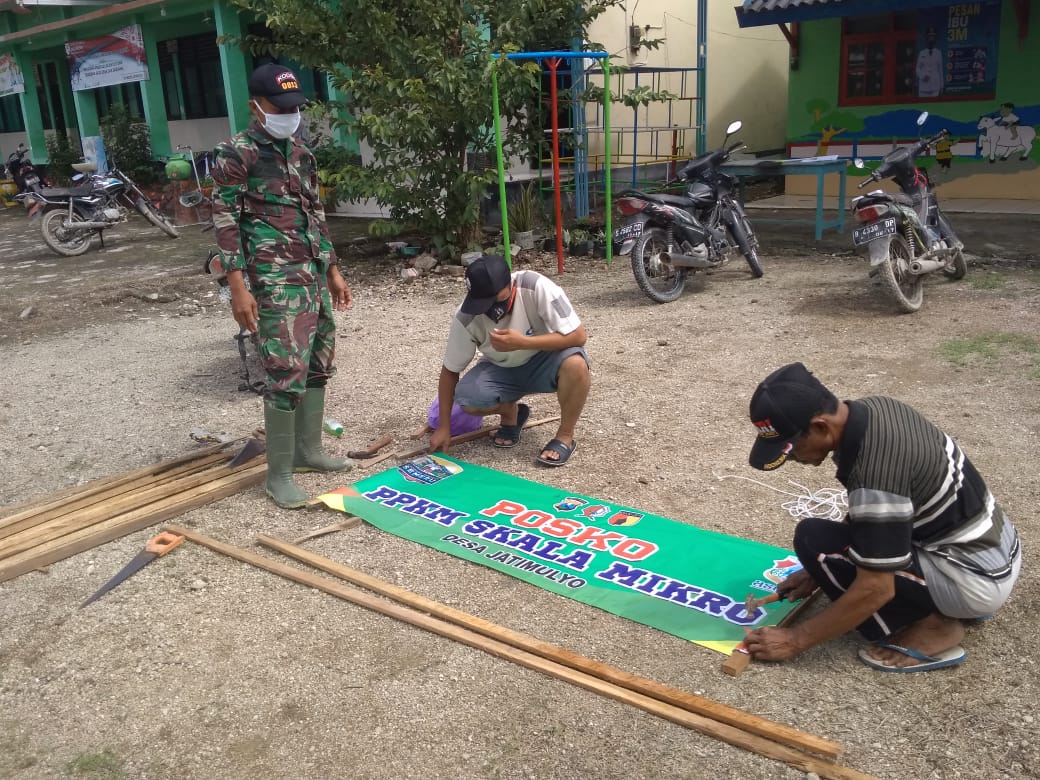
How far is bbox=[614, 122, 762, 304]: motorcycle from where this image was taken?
708cm

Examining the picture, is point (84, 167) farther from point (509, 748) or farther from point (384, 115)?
point (509, 748)

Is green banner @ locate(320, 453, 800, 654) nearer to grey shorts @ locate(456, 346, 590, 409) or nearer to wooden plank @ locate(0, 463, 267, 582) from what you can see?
grey shorts @ locate(456, 346, 590, 409)

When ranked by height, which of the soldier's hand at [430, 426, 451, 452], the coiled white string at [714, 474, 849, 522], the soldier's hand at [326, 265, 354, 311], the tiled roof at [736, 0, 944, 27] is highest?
the tiled roof at [736, 0, 944, 27]

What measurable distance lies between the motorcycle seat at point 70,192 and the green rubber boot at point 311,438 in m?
8.93

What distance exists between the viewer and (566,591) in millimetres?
3078

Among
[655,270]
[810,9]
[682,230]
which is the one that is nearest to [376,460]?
[655,270]

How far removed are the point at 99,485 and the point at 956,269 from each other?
247 inches

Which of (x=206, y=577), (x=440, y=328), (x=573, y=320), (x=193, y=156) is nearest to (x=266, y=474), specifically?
(x=206, y=577)

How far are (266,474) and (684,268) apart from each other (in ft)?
14.1

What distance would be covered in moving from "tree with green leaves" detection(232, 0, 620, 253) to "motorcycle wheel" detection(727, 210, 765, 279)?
7.50 ft

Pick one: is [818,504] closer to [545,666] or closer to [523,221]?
[545,666]

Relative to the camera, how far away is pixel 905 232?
6.32 m

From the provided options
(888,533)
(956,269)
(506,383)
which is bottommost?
(956,269)

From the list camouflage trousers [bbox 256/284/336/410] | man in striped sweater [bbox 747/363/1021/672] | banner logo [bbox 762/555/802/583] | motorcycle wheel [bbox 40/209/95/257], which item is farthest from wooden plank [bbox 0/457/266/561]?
motorcycle wheel [bbox 40/209/95/257]
